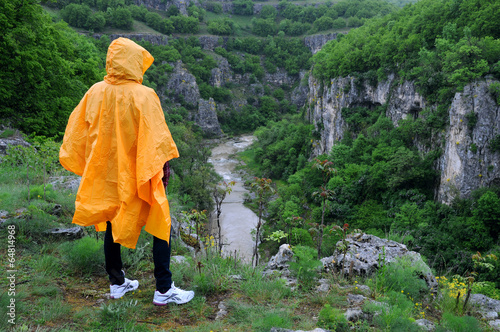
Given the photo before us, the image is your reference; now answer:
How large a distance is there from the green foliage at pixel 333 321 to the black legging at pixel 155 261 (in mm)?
1319

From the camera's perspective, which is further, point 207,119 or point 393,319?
point 207,119

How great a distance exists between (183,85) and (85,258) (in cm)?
6573

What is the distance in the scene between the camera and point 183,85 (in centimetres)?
6594

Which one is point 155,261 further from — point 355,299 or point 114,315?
point 355,299

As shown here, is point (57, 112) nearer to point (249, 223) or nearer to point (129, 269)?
point (129, 269)

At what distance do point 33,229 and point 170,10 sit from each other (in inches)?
3446

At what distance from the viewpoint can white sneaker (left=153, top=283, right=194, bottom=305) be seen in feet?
9.32

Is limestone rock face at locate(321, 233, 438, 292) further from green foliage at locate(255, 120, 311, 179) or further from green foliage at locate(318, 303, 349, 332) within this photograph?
green foliage at locate(255, 120, 311, 179)

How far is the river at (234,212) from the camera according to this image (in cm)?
2334

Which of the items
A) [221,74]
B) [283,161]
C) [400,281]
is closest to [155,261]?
[400,281]

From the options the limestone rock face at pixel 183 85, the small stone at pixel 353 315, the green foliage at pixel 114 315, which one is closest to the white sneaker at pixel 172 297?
the green foliage at pixel 114 315

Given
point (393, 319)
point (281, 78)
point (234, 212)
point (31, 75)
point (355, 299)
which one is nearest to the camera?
point (393, 319)

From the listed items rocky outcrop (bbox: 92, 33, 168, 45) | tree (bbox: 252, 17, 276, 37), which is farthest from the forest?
tree (bbox: 252, 17, 276, 37)

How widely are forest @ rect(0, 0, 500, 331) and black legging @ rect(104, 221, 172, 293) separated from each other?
254mm
